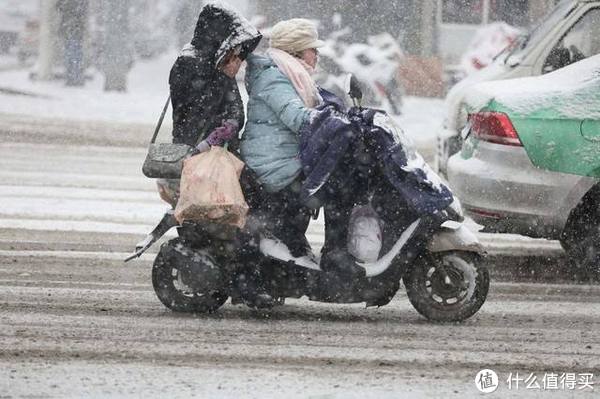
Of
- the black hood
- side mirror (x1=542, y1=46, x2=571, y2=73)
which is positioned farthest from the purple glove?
side mirror (x1=542, y1=46, x2=571, y2=73)

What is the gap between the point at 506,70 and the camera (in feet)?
41.9

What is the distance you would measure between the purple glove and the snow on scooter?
17.4 inches

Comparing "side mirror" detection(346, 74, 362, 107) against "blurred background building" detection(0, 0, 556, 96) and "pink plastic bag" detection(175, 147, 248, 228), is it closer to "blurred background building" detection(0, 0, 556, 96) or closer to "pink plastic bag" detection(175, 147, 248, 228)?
"pink plastic bag" detection(175, 147, 248, 228)

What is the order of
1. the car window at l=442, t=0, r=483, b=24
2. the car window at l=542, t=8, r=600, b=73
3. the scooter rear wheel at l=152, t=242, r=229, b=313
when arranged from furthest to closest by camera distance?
the car window at l=442, t=0, r=483, b=24, the car window at l=542, t=8, r=600, b=73, the scooter rear wheel at l=152, t=242, r=229, b=313

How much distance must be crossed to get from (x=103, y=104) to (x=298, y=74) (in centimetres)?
1838

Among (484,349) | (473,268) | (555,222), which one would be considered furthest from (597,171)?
(484,349)

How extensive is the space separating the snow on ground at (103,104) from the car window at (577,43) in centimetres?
754

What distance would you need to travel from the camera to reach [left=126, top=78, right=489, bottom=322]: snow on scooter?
795 centimetres

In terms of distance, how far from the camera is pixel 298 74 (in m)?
8.14

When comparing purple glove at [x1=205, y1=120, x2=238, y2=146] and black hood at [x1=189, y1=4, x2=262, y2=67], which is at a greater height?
black hood at [x1=189, y1=4, x2=262, y2=67]

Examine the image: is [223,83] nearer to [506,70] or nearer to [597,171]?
[597,171]

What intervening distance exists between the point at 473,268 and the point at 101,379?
2460 mm

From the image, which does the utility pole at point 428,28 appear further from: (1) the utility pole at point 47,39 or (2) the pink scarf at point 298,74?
(2) the pink scarf at point 298,74

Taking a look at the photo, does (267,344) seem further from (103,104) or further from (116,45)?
(116,45)
